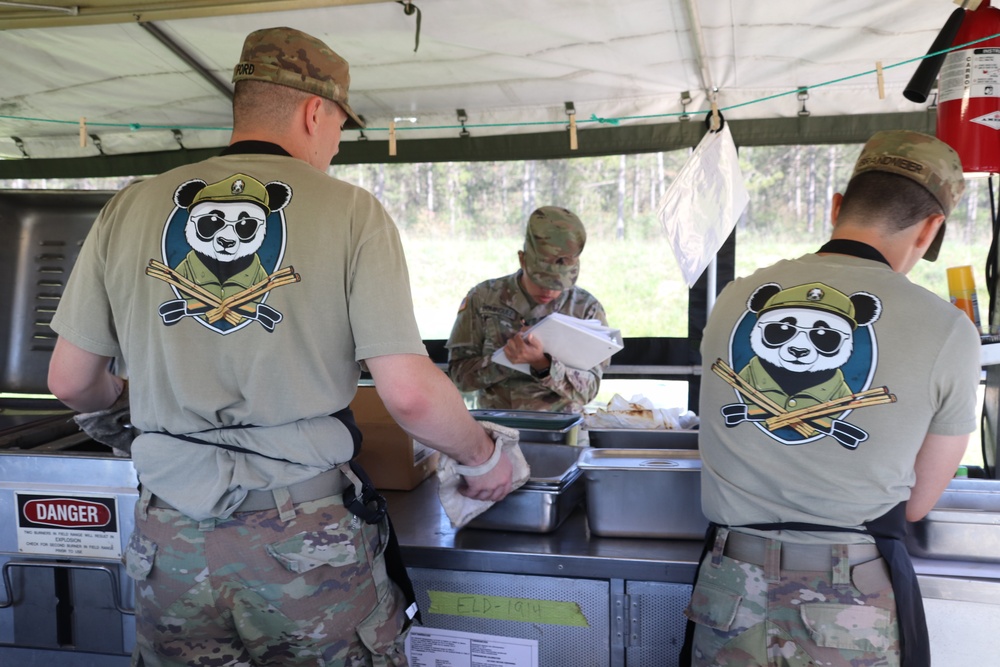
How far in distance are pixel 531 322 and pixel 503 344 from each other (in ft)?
0.50

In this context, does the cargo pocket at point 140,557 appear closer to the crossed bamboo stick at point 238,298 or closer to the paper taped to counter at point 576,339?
the crossed bamboo stick at point 238,298

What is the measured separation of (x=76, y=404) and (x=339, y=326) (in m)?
0.62

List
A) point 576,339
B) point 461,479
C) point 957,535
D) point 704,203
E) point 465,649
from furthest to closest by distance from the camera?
1. point 704,203
2. point 576,339
3. point 465,649
4. point 461,479
5. point 957,535

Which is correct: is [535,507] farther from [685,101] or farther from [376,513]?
[685,101]

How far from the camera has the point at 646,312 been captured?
156 inches

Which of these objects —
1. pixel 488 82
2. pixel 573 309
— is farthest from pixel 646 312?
pixel 488 82

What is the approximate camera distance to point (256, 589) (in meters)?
1.31

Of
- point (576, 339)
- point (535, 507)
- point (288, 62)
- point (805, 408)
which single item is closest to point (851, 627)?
point (805, 408)

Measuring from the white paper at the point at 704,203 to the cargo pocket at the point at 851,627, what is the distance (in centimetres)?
169

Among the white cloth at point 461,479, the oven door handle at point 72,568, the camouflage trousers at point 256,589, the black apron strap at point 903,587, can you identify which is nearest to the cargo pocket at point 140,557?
the camouflage trousers at point 256,589

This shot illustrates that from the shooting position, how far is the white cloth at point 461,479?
1610mm

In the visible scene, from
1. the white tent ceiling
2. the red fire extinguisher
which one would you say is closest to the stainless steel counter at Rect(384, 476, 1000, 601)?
the red fire extinguisher

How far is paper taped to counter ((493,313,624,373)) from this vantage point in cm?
269

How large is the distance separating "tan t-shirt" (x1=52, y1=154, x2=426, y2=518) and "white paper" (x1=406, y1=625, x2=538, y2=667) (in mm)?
627
